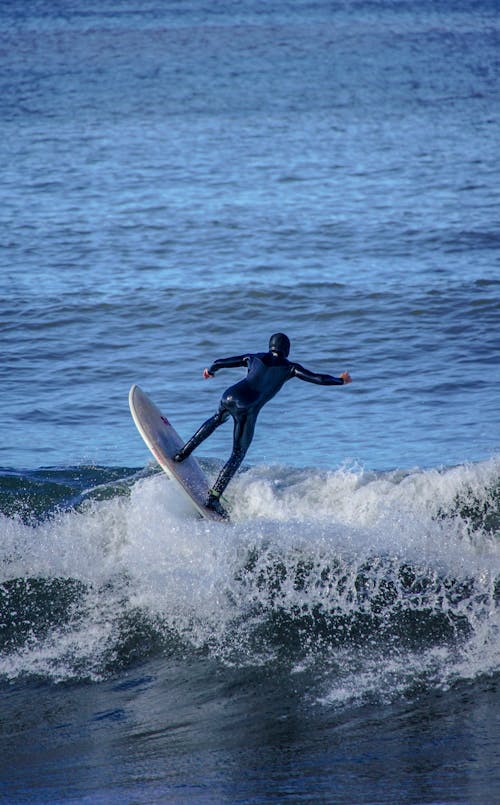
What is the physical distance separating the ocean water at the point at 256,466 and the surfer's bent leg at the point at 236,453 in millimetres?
469

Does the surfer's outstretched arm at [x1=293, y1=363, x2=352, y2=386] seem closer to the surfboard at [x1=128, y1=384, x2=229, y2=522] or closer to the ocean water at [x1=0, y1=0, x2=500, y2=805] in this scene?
the ocean water at [x1=0, y1=0, x2=500, y2=805]

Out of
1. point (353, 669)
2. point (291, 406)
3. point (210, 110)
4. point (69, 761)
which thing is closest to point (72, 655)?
point (69, 761)

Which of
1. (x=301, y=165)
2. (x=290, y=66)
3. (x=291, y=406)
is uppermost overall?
(x=290, y=66)

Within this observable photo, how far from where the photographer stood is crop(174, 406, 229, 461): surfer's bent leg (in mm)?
10172

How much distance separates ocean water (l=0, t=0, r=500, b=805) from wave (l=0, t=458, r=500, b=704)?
1.0 inches

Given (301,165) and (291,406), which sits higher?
(301,165)

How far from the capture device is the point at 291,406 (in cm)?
1545

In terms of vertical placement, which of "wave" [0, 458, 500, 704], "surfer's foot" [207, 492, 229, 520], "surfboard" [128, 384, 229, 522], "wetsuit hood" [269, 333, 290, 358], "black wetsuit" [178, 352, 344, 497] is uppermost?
"wetsuit hood" [269, 333, 290, 358]

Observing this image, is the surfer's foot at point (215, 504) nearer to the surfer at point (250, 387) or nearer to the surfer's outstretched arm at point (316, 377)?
the surfer at point (250, 387)

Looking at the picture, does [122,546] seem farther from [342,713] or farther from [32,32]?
[32,32]

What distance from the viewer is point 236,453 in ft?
33.2

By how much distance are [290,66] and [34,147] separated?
633 inches

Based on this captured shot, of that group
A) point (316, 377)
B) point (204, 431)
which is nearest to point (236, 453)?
point (204, 431)

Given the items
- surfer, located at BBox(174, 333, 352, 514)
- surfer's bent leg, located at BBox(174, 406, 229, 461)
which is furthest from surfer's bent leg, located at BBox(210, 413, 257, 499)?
surfer's bent leg, located at BBox(174, 406, 229, 461)
